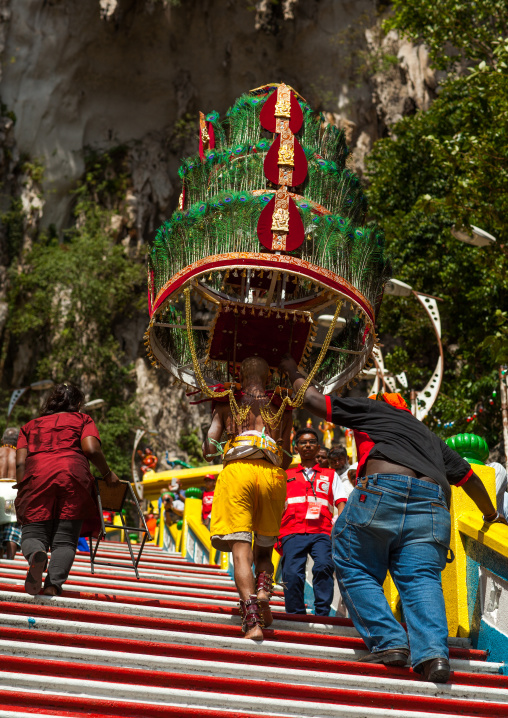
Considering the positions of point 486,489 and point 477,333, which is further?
point 477,333

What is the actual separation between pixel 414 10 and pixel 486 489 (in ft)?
56.9

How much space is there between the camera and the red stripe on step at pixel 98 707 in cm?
312

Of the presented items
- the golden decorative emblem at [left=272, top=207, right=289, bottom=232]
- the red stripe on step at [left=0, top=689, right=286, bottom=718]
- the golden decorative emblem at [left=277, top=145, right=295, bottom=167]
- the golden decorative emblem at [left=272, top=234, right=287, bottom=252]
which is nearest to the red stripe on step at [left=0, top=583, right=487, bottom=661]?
the red stripe on step at [left=0, top=689, right=286, bottom=718]

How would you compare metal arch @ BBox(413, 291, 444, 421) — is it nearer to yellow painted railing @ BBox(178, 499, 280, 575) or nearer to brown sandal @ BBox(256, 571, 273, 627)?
yellow painted railing @ BBox(178, 499, 280, 575)

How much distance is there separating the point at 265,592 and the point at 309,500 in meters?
1.95

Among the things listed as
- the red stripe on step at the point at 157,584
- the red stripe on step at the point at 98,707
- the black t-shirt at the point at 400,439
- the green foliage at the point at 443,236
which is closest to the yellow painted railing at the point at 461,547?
the black t-shirt at the point at 400,439

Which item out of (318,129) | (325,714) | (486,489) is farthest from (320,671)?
(318,129)

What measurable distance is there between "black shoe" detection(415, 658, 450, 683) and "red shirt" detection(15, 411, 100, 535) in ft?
7.86

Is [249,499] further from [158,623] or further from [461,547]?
[461,547]

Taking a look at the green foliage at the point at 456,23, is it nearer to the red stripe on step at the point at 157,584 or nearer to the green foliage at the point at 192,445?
the red stripe on step at the point at 157,584

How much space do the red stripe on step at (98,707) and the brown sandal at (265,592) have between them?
1.38 metres

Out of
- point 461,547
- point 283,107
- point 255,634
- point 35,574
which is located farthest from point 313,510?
point 283,107

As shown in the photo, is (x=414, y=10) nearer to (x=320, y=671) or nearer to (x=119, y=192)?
(x=119, y=192)

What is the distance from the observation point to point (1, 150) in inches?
1037
